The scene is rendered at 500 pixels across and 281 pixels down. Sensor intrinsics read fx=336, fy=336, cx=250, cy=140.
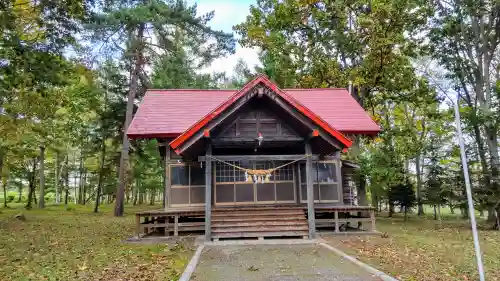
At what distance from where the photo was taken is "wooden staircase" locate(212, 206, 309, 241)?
450 inches

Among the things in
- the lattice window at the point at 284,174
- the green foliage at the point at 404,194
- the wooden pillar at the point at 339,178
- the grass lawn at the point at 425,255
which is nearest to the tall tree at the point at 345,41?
the green foliage at the point at 404,194

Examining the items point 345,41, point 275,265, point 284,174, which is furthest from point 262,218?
point 345,41

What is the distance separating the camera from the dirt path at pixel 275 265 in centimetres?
666

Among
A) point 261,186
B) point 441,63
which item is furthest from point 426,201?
point 261,186

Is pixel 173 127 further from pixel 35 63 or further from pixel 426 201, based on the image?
pixel 426 201

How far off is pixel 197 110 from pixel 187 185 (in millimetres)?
3457

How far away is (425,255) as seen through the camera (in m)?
9.15

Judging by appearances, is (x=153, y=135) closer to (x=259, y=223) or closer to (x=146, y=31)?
(x=259, y=223)

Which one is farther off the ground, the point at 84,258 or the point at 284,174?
the point at 284,174

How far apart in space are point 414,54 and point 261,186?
13.0 m

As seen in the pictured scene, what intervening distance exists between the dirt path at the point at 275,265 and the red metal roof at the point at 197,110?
523 centimetres

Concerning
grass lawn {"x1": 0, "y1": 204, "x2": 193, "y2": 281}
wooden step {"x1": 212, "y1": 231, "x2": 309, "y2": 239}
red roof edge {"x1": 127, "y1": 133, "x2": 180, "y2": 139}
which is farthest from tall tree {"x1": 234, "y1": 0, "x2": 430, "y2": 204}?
grass lawn {"x1": 0, "y1": 204, "x2": 193, "y2": 281}

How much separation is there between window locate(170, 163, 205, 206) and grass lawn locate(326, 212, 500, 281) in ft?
17.8

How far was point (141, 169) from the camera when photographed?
1260 inches
